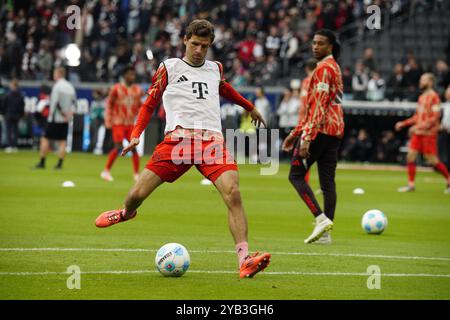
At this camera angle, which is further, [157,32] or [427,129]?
[157,32]

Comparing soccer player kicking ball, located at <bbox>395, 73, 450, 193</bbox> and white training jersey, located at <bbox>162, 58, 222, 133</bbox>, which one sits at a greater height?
white training jersey, located at <bbox>162, 58, 222, 133</bbox>

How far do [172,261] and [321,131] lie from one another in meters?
4.19

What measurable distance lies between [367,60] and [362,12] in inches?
159

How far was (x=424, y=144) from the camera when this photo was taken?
23.9m

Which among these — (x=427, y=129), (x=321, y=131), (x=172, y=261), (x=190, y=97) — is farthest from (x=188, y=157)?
(x=427, y=129)

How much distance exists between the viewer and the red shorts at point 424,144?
23906 mm

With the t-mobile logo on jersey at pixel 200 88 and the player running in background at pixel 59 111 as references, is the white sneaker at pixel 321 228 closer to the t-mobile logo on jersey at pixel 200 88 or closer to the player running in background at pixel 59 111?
the t-mobile logo on jersey at pixel 200 88

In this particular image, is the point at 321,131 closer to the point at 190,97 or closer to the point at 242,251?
the point at 190,97

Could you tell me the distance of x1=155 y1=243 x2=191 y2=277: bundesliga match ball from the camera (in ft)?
33.0

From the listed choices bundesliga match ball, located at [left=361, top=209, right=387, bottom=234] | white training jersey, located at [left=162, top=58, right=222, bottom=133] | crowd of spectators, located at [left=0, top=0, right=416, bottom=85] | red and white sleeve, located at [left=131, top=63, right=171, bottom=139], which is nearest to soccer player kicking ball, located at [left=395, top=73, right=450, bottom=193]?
bundesliga match ball, located at [left=361, top=209, right=387, bottom=234]

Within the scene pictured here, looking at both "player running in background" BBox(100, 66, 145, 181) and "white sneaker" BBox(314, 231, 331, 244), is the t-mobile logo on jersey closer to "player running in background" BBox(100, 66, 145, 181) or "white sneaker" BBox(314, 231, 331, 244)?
"white sneaker" BBox(314, 231, 331, 244)
